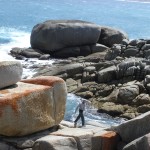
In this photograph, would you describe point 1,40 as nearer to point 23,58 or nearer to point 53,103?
point 23,58

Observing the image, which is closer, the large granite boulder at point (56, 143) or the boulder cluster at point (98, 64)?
the large granite boulder at point (56, 143)

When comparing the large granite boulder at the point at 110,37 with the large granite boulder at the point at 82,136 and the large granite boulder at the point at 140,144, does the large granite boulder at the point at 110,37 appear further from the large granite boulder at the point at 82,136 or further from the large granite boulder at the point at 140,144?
the large granite boulder at the point at 140,144

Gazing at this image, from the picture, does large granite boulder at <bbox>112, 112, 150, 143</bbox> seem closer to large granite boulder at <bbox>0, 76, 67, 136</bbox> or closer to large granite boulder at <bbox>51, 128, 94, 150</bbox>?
large granite boulder at <bbox>51, 128, 94, 150</bbox>

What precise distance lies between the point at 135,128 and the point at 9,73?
456 centimetres

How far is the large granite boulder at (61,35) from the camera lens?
40.7 m

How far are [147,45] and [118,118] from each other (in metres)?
13.7

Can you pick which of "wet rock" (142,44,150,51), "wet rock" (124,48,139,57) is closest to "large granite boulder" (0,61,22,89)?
"wet rock" (124,48,139,57)

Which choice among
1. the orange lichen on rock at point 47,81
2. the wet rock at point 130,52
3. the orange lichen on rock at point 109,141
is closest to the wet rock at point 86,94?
the wet rock at point 130,52

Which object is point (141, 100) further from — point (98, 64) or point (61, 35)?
point (61, 35)

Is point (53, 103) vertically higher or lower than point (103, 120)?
higher

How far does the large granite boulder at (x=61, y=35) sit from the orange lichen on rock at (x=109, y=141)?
2821 centimetres

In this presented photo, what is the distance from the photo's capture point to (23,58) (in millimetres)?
38969

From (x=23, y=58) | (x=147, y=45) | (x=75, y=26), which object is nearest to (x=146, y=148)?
(x=147, y=45)

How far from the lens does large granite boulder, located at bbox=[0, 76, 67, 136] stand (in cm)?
1394
